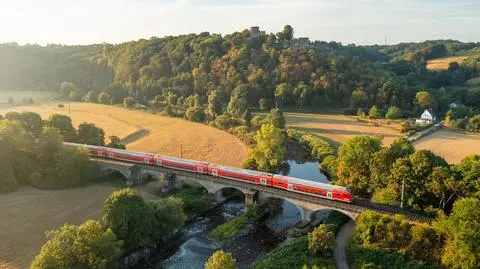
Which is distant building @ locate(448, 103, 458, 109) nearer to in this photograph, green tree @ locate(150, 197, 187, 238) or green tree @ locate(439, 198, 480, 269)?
green tree @ locate(439, 198, 480, 269)

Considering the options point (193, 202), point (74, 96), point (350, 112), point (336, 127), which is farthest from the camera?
point (74, 96)

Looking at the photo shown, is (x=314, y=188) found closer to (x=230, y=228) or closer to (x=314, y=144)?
(x=230, y=228)

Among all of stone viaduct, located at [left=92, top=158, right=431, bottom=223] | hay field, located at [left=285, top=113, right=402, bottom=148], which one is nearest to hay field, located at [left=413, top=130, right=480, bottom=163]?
hay field, located at [left=285, top=113, right=402, bottom=148]

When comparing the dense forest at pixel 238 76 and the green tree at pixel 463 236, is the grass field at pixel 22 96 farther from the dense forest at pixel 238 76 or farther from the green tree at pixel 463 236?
the green tree at pixel 463 236

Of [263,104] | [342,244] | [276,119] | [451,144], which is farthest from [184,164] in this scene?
[263,104]

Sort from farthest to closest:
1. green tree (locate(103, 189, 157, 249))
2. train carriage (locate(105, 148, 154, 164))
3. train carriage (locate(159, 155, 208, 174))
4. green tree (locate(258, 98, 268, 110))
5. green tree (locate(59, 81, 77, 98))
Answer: green tree (locate(59, 81, 77, 98))
green tree (locate(258, 98, 268, 110))
train carriage (locate(105, 148, 154, 164))
train carriage (locate(159, 155, 208, 174))
green tree (locate(103, 189, 157, 249))

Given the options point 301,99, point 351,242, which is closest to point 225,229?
point 351,242
